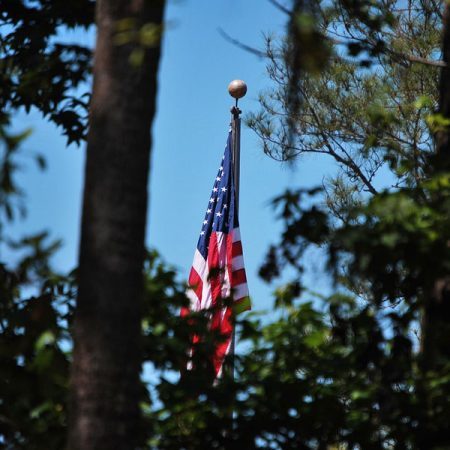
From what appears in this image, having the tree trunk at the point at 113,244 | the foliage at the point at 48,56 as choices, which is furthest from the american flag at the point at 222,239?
the tree trunk at the point at 113,244

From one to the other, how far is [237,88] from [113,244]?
32.5 feet

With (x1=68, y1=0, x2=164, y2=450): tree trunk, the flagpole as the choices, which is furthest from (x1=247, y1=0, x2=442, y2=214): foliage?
(x1=68, y1=0, x2=164, y2=450): tree trunk

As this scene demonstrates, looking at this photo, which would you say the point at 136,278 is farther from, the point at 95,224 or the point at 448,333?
the point at 448,333

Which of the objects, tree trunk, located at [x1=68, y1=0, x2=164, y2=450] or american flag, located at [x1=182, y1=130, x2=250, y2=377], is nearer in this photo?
tree trunk, located at [x1=68, y1=0, x2=164, y2=450]

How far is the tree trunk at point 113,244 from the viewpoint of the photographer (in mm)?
5000

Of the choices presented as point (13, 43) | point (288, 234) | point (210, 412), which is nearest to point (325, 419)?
point (210, 412)

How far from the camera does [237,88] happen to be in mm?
14758

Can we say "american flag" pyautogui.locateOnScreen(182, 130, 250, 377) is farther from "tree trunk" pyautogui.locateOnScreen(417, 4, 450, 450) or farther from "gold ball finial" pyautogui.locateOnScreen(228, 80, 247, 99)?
"tree trunk" pyautogui.locateOnScreen(417, 4, 450, 450)

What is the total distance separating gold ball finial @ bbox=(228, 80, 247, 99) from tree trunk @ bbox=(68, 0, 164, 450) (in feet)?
30.5

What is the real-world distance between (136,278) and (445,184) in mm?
2137

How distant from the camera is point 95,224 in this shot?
5156mm

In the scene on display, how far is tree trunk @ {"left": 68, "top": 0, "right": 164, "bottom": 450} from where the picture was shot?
500cm

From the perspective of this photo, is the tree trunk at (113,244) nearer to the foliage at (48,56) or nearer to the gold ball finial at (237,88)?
the foliage at (48,56)

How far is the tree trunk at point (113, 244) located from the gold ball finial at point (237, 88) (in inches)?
366
